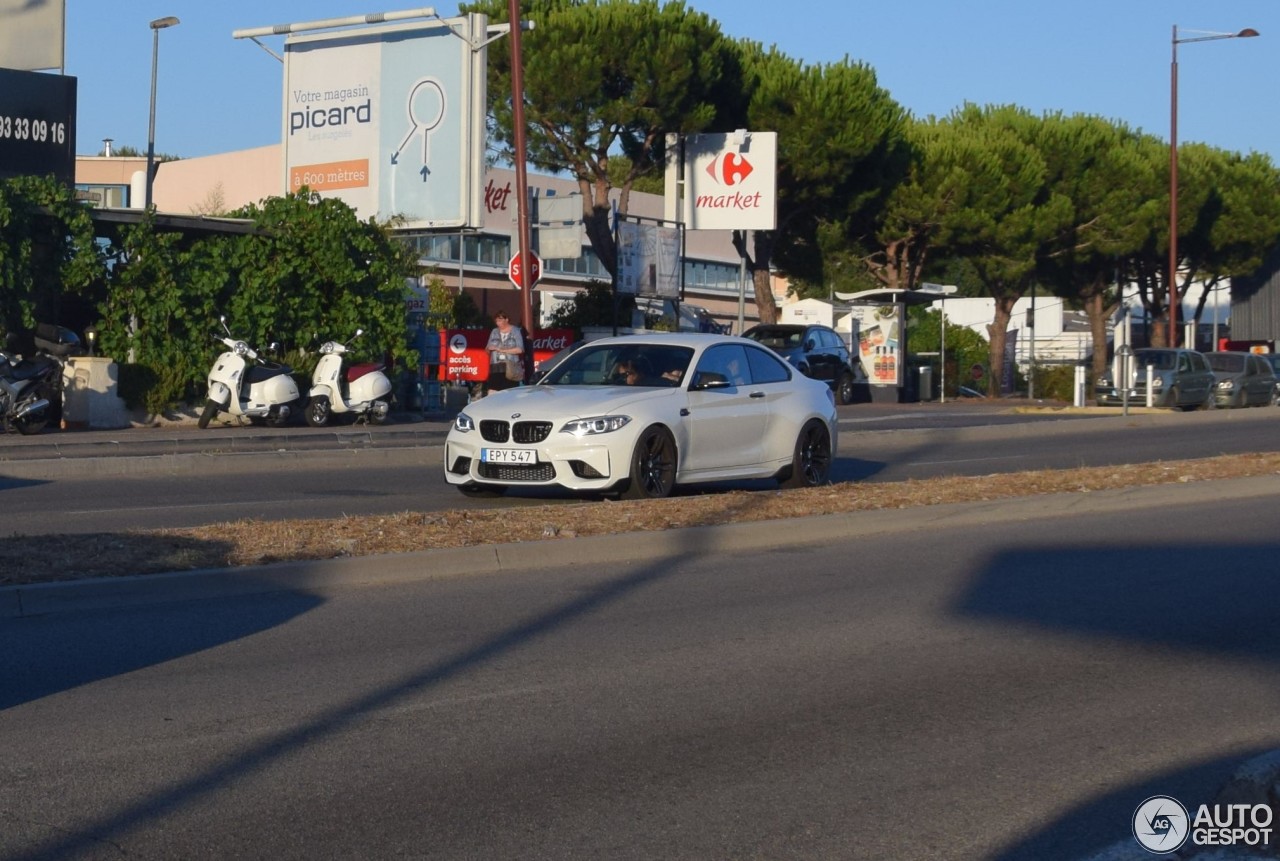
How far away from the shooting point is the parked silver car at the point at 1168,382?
35812 millimetres

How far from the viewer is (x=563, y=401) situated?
43.4 ft

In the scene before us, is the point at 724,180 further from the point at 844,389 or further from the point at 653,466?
the point at 653,466

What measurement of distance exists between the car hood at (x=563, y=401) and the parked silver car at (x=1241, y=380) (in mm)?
27715

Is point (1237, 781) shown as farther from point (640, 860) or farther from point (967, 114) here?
point (967, 114)

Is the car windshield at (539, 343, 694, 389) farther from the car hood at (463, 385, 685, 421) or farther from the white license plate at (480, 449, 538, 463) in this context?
the white license plate at (480, 449, 538, 463)

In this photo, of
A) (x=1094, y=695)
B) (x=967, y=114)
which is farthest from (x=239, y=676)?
(x=967, y=114)

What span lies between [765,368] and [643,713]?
860cm

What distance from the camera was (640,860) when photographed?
472 cm

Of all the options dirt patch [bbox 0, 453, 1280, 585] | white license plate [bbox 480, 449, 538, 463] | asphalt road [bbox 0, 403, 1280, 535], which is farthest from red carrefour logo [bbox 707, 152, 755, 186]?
white license plate [bbox 480, 449, 538, 463]

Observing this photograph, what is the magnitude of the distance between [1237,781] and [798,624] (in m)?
4.29

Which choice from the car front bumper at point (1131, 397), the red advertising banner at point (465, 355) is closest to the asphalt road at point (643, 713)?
the red advertising banner at point (465, 355)

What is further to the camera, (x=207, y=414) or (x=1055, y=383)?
(x=1055, y=383)

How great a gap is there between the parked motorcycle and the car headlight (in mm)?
10724

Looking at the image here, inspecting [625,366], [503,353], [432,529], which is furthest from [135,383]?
[432,529]
